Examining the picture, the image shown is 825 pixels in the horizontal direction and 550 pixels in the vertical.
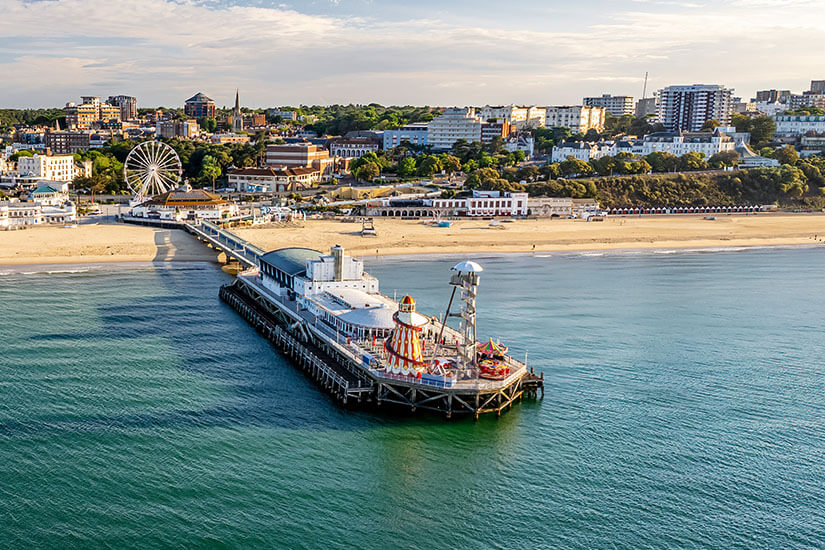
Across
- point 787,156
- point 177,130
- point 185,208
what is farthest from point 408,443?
point 177,130

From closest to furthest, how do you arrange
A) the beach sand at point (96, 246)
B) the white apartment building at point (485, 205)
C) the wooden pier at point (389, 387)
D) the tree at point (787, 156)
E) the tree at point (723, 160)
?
1. the wooden pier at point (389, 387)
2. the beach sand at point (96, 246)
3. the white apartment building at point (485, 205)
4. the tree at point (723, 160)
5. the tree at point (787, 156)

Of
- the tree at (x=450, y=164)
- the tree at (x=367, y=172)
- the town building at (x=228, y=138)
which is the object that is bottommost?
the tree at (x=367, y=172)

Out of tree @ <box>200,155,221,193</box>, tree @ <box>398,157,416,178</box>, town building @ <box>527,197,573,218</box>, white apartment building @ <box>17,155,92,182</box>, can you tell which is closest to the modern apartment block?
tree @ <box>398,157,416,178</box>

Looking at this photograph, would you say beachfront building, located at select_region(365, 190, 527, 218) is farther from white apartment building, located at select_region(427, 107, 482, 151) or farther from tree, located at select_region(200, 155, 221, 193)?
white apartment building, located at select_region(427, 107, 482, 151)

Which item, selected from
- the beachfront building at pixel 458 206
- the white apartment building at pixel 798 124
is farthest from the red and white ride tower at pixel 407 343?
the white apartment building at pixel 798 124

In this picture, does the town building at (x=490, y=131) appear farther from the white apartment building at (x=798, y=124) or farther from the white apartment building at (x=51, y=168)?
the white apartment building at (x=51, y=168)
